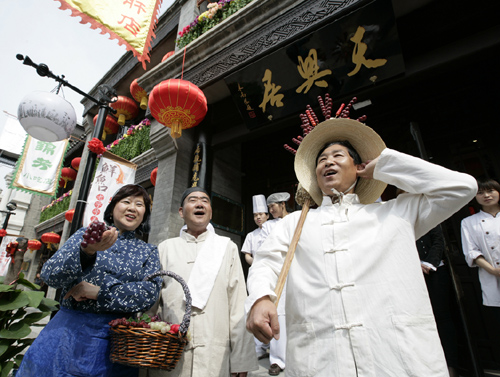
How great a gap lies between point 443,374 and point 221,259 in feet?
5.02

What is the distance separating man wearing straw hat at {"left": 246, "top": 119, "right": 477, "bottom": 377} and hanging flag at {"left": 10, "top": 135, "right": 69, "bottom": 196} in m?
11.2

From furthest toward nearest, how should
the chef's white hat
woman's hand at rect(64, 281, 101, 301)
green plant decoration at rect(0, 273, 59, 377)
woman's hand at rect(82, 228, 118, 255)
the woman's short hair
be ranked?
the chef's white hat < green plant decoration at rect(0, 273, 59, 377) < the woman's short hair < woman's hand at rect(64, 281, 101, 301) < woman's hand at rect(82, 228, 118, 255)

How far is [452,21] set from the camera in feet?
13.4

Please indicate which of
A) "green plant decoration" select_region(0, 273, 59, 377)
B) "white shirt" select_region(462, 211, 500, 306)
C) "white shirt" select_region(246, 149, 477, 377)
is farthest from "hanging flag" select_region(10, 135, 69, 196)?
"white shirt" select_region(462, 211, 500, 306)

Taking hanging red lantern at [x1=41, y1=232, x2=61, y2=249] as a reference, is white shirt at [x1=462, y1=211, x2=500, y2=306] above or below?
below

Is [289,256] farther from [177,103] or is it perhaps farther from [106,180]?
[106,180]

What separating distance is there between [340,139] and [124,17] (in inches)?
170

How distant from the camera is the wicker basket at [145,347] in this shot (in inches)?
60.4

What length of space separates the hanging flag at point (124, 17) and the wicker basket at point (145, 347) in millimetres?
4006

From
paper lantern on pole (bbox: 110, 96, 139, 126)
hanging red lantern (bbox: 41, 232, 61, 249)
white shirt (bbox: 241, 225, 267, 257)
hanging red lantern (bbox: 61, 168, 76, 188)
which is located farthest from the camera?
hanging red lantern (bbox: 61, 168, 76, 188)

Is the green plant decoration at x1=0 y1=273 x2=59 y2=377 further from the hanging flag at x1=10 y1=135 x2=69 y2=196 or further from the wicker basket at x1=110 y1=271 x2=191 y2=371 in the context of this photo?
the hanging flag at x1=10 y1=135 x2=69 y2=196

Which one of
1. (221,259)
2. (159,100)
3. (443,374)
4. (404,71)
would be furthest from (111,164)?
(443,374)

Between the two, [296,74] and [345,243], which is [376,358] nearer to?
[345,243]

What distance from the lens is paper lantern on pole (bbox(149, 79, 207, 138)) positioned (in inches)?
190
